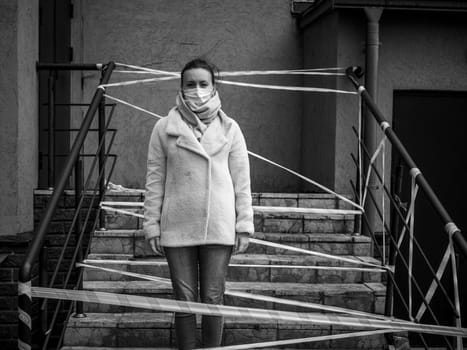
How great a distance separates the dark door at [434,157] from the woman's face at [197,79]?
364cm

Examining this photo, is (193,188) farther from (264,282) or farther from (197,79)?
(264,282)

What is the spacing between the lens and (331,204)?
229 inches

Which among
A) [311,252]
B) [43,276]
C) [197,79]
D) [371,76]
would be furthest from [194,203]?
[371,76]

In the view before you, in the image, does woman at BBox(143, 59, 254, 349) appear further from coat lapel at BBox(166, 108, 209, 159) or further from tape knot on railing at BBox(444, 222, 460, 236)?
tape knot on railing at BBox(444, 222, 460, 236)

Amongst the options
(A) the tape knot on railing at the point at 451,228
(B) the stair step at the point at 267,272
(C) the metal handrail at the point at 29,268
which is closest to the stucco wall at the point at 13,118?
(B) the stair step at the point at 267,272

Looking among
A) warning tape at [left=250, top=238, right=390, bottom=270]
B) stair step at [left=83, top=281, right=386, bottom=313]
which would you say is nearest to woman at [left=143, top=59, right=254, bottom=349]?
stair step at [left=83, top=281, right=386, bottom=313]

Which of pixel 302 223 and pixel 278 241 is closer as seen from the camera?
pixel 278 241

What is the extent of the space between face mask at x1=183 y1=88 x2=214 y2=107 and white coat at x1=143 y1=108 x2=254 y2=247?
112 mm

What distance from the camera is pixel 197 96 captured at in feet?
10.9

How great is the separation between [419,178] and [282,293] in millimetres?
1178

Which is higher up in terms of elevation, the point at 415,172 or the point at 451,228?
the point at 415,172

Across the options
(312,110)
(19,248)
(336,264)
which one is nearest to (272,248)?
(336,264)

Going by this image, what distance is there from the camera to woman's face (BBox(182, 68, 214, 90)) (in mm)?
3326

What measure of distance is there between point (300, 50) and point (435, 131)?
182 centimetres
